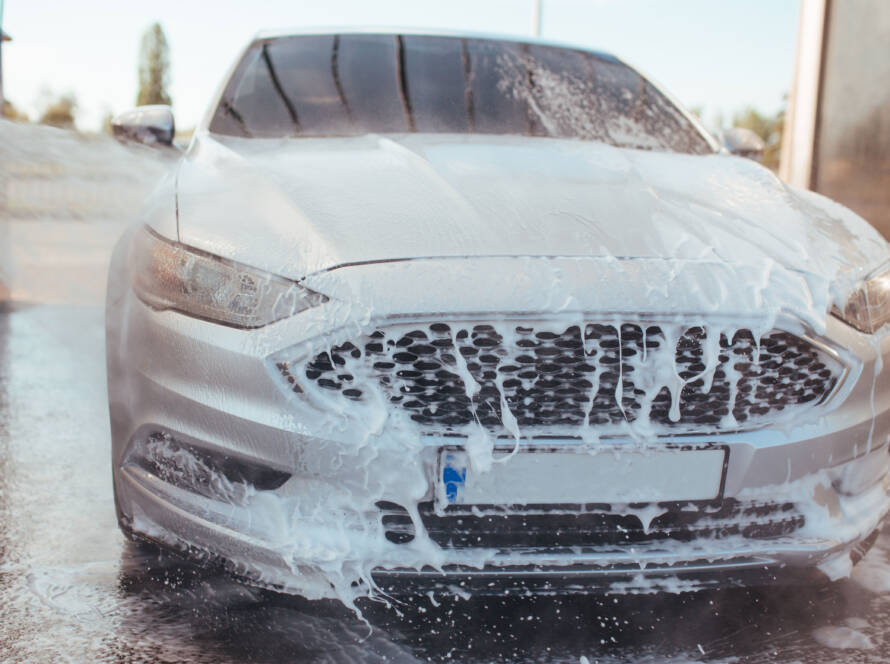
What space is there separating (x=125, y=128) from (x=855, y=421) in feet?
8.25

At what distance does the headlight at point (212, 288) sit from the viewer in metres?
1.92

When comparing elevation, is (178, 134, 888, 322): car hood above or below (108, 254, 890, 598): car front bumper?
above

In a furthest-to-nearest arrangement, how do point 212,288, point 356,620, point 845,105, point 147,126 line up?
point 845,105, point 147,126, point 356,620, point 212,288

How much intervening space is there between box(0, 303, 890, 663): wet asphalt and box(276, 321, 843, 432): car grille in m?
0.47

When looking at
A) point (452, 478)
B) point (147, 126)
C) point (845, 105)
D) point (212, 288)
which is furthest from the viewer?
point (845, 105)

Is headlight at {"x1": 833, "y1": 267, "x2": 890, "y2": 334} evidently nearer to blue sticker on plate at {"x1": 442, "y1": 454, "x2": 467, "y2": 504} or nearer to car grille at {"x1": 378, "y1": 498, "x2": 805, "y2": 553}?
car grille at {"x1": 378, "y1": 498, "x2": 805, "y2": 553}

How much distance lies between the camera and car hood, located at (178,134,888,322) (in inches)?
79.3

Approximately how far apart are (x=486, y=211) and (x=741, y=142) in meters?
2.03

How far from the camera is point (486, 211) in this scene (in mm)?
2150

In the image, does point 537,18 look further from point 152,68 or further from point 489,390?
point 152,68

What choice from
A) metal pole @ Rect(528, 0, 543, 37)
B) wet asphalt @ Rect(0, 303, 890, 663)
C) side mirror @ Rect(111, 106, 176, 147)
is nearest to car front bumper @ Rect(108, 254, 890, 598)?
wet asphalt @ Rect(0, 303, 890, 663)

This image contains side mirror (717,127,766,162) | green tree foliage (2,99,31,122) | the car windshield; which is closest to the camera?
the car windshield

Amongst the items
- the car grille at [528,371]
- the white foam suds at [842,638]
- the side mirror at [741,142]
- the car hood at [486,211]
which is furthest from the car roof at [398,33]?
the white foam suds at [842,638]

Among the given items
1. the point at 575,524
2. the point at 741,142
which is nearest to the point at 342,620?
the point at 575,524
